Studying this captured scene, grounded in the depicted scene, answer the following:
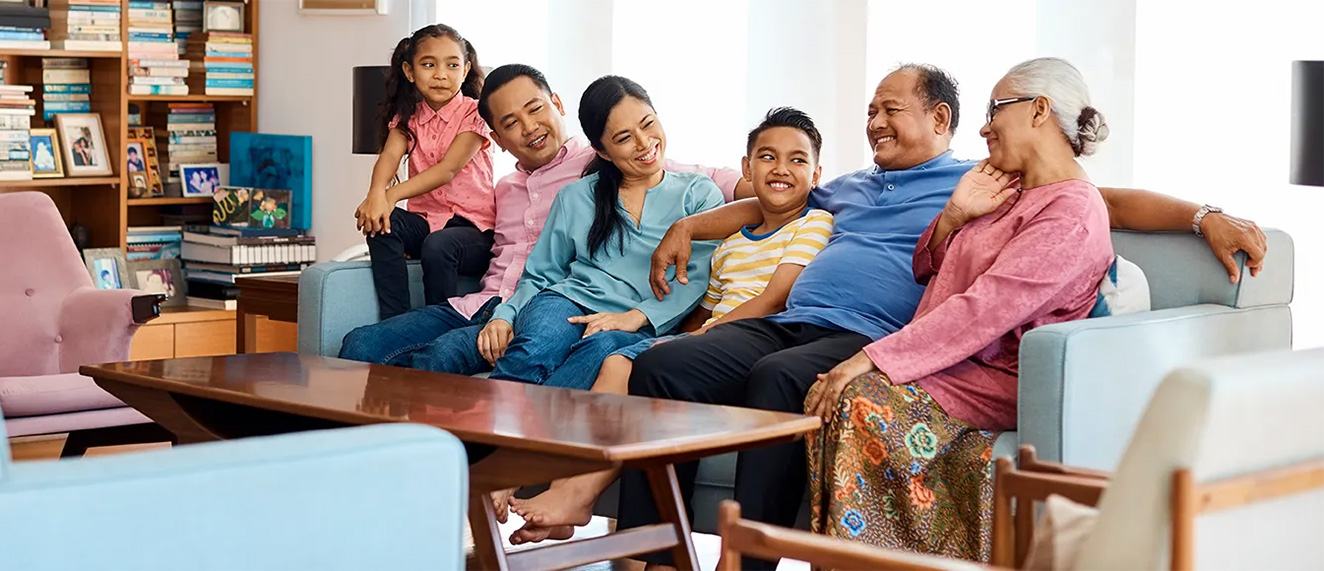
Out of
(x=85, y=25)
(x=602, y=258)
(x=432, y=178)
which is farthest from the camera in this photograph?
(x=85, y=25)

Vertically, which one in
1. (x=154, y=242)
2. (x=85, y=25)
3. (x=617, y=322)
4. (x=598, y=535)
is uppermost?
(x=85, y=25)

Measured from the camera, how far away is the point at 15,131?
5887 mm

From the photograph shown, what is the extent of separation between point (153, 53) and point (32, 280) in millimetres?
1893

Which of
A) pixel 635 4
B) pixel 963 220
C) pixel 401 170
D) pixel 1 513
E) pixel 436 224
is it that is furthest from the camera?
pixel 401 170

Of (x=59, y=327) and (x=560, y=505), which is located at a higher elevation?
(x=59, y=327)

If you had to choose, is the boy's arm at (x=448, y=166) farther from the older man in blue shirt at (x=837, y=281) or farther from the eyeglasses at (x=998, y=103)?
the eyeglasses at (x=998, y=103)

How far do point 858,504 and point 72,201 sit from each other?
4.63 meters

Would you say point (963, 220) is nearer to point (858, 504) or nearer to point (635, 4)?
point (858, 504)

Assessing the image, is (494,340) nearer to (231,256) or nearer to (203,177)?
(231,256)

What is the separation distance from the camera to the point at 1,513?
4.80 feet

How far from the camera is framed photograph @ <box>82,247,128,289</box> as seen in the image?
19.9ft

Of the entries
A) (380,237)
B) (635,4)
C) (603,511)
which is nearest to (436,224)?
(380,237)

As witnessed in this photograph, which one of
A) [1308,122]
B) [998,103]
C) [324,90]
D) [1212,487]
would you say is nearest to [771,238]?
[998,103]

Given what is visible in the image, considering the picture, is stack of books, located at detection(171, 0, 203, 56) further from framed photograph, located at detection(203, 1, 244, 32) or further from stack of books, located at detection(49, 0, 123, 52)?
stack of books, located at detection(49, 0, 123, 52)
